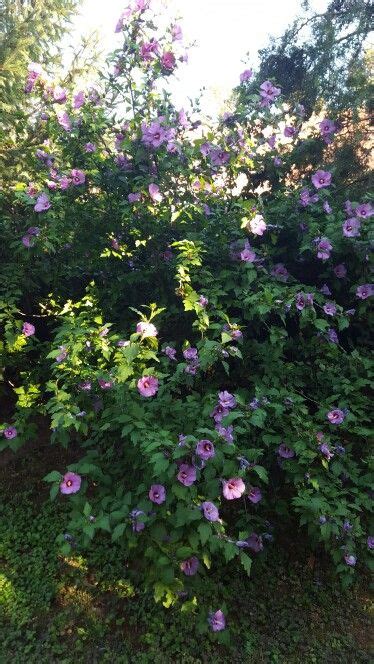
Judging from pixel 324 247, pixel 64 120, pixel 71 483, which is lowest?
pixel 71 483

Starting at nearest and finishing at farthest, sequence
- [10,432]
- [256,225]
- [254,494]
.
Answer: [254,494], [256,225], [10,432]

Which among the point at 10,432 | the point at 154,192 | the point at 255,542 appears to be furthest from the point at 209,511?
the point at 154,192

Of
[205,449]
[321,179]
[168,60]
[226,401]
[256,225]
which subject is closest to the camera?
[205,449]

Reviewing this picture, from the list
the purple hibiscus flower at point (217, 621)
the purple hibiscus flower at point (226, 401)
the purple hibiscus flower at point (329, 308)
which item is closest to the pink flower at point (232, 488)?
the purple hibiscus flower at point (226, 401)

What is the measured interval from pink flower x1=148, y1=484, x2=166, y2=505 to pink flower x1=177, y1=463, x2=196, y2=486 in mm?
124

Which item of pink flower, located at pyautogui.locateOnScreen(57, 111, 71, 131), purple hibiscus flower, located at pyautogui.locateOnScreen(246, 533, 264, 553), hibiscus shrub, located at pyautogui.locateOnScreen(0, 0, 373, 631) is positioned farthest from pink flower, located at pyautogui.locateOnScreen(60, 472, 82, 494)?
pink flower, located at pyautogui.locateOnScreen(57, 111, 71, 131)

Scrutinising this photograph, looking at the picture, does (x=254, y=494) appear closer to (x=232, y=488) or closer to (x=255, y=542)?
(x=255, y=542)

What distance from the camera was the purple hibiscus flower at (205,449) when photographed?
179 centimetres

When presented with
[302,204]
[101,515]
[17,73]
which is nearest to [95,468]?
[101,515]

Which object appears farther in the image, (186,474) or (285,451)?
(285,451)

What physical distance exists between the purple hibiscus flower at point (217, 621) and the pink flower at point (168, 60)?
2.91 m

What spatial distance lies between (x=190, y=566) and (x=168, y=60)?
2694mm

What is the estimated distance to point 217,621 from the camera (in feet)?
6.80

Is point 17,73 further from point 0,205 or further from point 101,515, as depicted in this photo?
point 101,515
